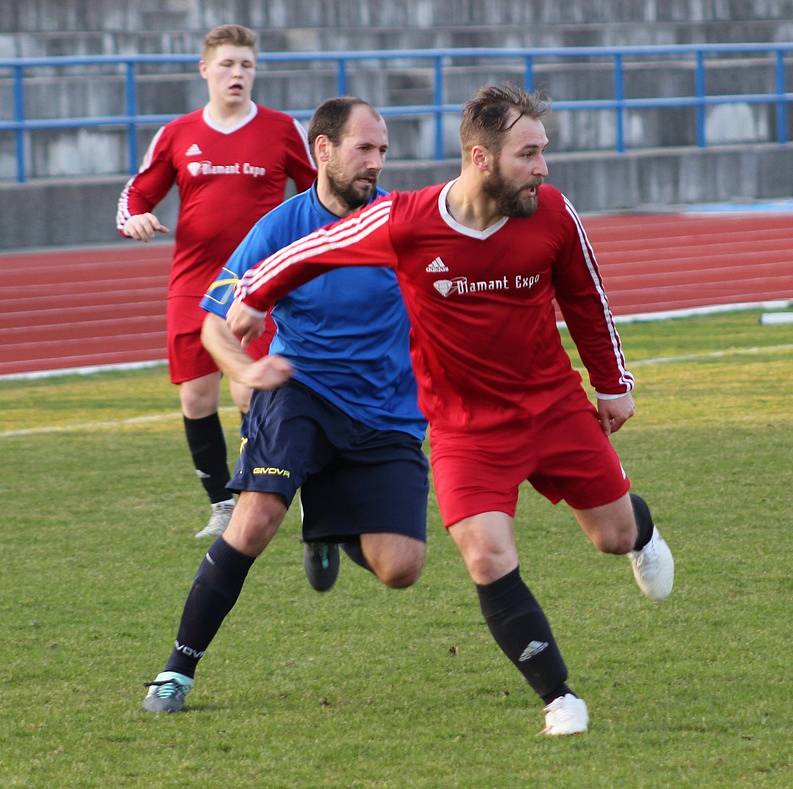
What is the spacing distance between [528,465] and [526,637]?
51 centimetres

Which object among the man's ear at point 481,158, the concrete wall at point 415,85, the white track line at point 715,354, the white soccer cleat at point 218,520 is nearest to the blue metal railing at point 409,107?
the concrete wall at point 415,85

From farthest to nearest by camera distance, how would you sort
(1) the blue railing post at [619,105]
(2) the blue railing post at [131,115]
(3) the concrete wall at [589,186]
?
(1) the blue railing post at [619,105]
(2) the blue railing post at [131,115]
(3) the concrete wall at [589,186]

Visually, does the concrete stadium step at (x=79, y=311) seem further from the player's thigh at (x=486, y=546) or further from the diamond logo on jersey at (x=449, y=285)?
the player's thigh at (x=486, y=546)

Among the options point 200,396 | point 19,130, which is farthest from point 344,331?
point 19,130

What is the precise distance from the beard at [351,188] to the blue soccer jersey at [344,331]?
124 millimetres

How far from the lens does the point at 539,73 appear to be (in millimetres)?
23797

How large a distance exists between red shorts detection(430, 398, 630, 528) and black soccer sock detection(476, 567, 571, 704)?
0.23 metres

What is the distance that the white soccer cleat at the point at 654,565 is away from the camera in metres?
5.39

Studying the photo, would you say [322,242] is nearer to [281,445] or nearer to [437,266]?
[437,266]

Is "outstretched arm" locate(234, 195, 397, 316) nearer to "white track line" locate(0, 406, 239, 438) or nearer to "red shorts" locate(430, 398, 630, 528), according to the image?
"red shorts" locate(430, 398, 630, 528)

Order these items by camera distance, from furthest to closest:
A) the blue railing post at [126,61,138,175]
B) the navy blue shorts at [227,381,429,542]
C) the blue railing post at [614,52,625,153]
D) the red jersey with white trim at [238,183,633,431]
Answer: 1. the blue railing post at [614,52,625,153]
2. the blue railing post at [126,61,138,175]
3. the navy blue shorts at [227,381,429,542]
4. the red jersey with white trim at [238,183,633,431]

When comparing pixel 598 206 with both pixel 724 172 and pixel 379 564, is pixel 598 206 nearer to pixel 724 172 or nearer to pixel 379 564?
pixel 724 172

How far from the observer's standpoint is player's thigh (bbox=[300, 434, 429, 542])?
5.38m

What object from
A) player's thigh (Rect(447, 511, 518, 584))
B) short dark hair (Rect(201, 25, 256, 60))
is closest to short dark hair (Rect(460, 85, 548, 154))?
player's thigh (Rect(447, 511, 518, 584))
